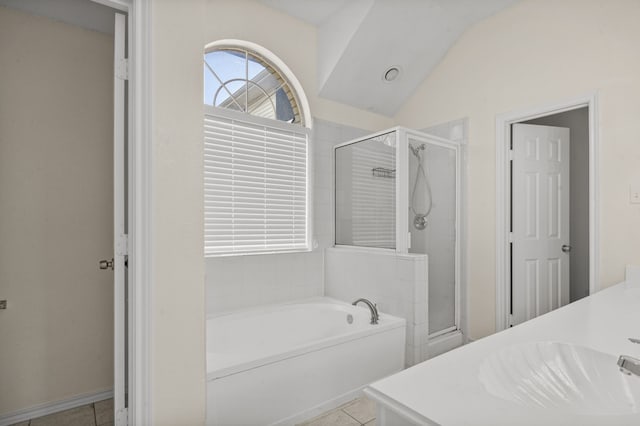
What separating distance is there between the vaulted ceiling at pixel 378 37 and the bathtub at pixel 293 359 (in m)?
1.96

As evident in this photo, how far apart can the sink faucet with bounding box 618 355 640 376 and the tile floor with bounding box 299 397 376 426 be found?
138 centimetres

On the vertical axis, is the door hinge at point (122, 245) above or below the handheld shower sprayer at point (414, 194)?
below

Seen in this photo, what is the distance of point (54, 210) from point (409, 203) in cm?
240

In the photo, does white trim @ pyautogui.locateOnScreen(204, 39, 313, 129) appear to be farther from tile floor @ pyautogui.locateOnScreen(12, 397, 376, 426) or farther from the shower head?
tile floor @ pyautogui.locateOnScreen(12, 397, 376, 426)

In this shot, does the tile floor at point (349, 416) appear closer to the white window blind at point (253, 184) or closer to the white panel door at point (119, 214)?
the white panel door at point (119, 214)

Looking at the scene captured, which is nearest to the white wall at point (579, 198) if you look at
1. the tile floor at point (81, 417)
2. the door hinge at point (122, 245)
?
the door hinge at point (122, 245)

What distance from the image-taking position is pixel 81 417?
205cm

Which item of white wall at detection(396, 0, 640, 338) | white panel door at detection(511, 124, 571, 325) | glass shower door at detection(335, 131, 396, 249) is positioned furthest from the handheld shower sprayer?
white panel door at detection(511, 124, 571, 325)

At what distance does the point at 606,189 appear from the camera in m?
2.27

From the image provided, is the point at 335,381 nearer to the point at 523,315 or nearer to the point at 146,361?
the point at 146,361

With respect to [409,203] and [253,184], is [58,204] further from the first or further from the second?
[409,203]

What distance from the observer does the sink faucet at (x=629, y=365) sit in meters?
0.87

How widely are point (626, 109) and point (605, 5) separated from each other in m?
0.71

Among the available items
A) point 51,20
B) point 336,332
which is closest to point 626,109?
point 336,332
